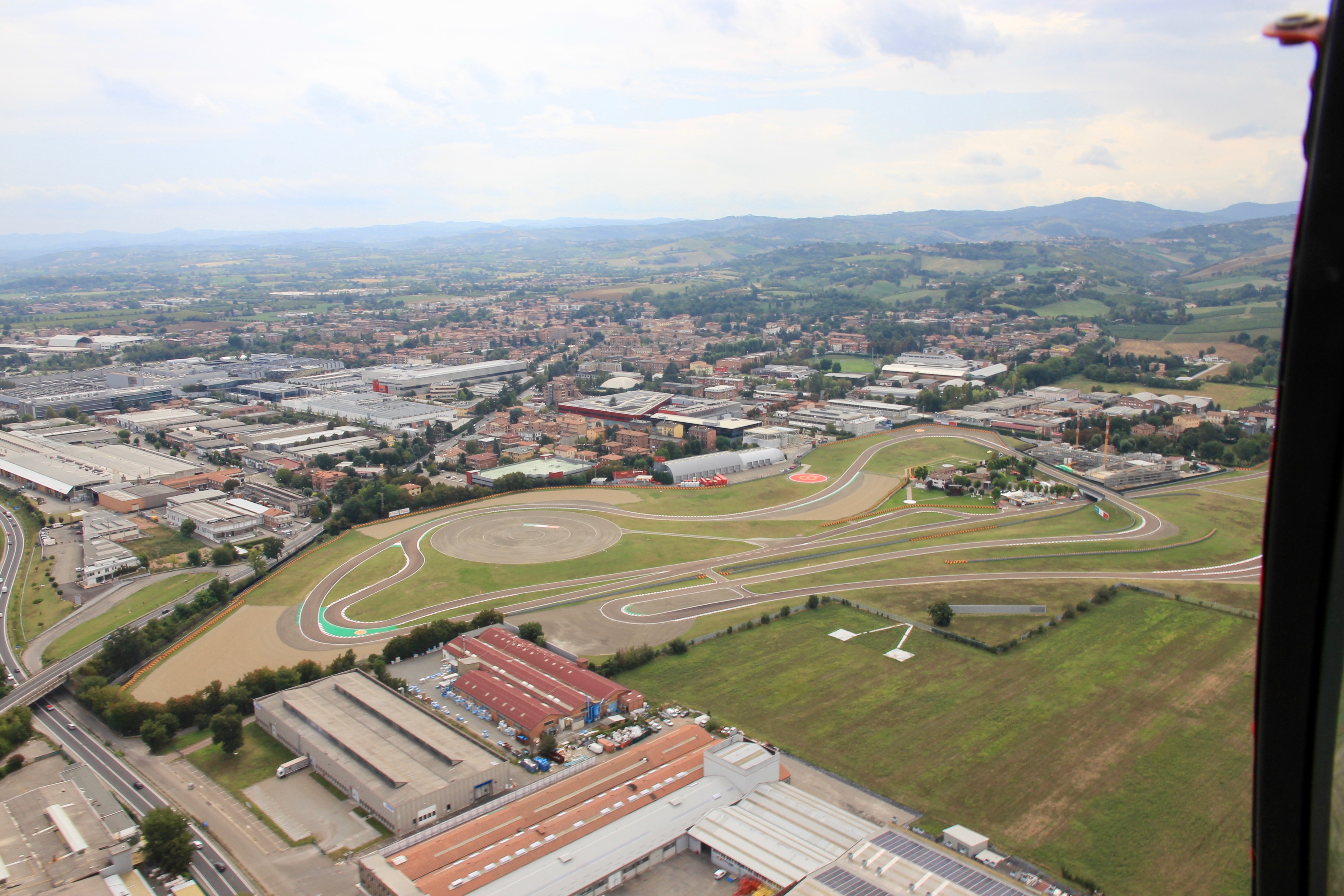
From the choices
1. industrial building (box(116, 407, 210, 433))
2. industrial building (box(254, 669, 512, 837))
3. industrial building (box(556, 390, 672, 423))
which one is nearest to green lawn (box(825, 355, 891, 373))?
industrial building (box(556, 390, 672, 423))

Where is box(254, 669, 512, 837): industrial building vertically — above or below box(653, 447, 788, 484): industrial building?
below

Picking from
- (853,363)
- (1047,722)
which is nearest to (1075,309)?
(853,363)

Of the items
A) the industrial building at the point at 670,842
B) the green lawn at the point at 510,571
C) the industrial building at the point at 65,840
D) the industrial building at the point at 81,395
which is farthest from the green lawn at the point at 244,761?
the industrial building at the point at 81,395

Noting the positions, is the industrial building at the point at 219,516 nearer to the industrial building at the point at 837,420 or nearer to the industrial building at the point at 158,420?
the industrial building at the point at 158,420

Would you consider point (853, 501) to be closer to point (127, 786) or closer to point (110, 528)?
point (127, 786)

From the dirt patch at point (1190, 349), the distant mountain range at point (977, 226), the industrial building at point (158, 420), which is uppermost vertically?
the distant mountain range at point (977, 226)

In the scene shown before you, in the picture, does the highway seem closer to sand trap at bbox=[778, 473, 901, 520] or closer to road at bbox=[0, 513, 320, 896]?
road at bbox=[0, 513, 320, 896]
